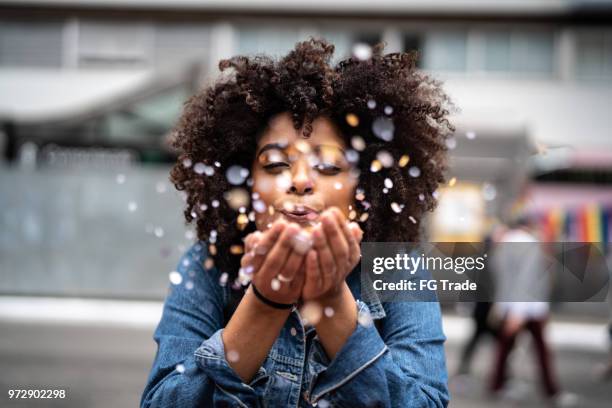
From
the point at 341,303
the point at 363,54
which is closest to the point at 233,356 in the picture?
the point at 341,303

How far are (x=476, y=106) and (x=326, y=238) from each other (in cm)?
1585

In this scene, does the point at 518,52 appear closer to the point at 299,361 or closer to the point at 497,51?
the point at 497,51

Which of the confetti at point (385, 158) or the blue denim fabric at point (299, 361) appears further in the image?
the confetti at point (385, 158)

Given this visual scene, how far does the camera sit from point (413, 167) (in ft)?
5.79

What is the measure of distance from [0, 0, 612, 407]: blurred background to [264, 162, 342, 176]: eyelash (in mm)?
460

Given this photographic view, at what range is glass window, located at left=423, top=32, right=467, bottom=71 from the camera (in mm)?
16562

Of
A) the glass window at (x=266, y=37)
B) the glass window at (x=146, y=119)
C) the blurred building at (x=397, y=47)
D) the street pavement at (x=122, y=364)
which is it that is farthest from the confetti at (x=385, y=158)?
the glass window at (x=266, y=37)

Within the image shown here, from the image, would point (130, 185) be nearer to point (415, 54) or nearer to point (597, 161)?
point (597, 161)

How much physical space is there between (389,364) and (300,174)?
0.40 metres

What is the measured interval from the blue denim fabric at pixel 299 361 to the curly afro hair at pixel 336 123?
0.12 m

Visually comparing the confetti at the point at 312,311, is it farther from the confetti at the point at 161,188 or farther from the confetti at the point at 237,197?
the confetti at the point at 161,188

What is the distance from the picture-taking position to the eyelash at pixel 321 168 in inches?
60.2

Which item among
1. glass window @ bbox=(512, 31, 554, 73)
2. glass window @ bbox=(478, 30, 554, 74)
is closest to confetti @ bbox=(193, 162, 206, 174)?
glass window @ bbox=(478, 30, 554, 74)

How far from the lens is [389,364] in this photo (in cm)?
144
